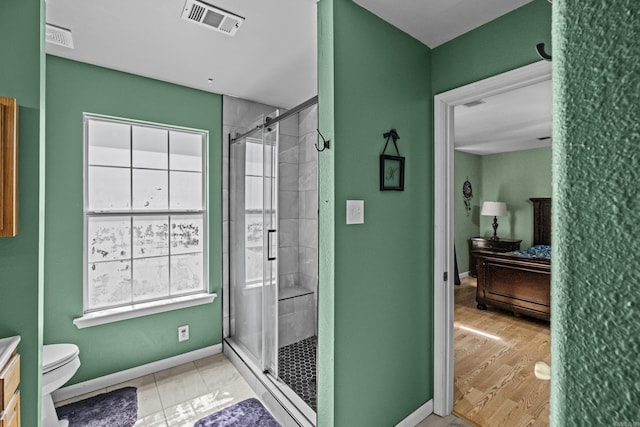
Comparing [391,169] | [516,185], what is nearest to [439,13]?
[391,169]

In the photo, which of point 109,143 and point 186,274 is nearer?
point 109,143

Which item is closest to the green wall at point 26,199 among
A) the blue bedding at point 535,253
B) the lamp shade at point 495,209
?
the blue bedding at point 535,253

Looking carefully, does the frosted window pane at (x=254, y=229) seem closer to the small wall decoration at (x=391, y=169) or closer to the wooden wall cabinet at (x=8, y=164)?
the small wall decoration at (x=391, y=169)

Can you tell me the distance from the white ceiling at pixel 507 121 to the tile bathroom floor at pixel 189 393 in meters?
3.01

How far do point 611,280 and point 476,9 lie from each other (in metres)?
→ 1.98

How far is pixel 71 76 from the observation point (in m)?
2.29

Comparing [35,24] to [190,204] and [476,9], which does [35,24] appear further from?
[476,9]

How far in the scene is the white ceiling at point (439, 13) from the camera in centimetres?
168

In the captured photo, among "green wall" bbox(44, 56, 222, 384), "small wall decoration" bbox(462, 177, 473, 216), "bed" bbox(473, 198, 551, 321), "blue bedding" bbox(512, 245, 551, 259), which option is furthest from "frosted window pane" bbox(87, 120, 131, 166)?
"small wall decoration" bbox(462, 177, 473, 216)

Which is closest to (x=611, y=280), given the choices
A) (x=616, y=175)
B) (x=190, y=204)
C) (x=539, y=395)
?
(x=616, y=175)

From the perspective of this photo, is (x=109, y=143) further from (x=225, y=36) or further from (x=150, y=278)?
(x=225, y=36)

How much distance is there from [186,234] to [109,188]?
0.72 metres

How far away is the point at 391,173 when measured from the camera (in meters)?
1.88

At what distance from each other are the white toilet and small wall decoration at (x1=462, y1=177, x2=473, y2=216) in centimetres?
623
